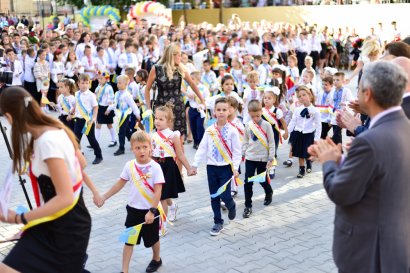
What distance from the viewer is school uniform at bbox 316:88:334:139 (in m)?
8.84

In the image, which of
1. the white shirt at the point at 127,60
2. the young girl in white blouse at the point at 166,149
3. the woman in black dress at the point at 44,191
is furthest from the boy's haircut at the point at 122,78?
the woman in black dress at the point at 44,191

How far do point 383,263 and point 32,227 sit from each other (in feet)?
6.58

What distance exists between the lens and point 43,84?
14.4m

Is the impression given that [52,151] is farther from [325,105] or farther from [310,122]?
[325,105]

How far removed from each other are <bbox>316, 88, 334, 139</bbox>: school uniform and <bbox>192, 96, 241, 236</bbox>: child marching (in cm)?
300

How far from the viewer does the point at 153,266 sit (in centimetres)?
525

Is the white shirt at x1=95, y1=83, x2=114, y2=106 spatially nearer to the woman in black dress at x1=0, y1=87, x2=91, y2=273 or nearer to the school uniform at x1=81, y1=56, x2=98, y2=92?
the school uniform at x1=81, y1=56, x2=98, y2=92

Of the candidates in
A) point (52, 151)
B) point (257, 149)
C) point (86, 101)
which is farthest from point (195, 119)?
point (52, 151)

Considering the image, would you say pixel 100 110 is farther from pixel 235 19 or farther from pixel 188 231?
pixel 235 19

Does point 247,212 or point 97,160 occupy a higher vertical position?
point 247,212

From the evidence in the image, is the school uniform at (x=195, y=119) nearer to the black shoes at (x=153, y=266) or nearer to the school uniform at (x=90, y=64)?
the black shoes at (x=153, y=266)

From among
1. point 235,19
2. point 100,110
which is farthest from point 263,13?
point 100,110

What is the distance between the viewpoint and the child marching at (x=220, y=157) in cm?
614

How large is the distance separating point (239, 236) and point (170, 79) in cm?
240
